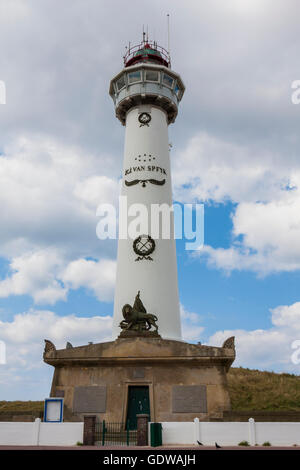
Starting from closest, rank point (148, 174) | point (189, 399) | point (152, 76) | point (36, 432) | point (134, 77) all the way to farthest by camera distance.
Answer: point (36, 432)
point (189, 399)
point (148, 174)
point (152, 76)
point (134, 77)

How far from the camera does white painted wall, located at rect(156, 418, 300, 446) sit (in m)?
20.2

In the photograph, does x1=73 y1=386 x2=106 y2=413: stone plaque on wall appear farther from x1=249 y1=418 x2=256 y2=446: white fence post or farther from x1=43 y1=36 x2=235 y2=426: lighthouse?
x1=249 y1=418 x2=256 y2=446: white fence post

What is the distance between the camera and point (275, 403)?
123 feet

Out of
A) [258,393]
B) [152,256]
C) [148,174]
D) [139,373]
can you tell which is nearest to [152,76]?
[148,174]

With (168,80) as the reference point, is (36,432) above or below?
below

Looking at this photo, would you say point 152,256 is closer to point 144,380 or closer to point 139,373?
point 139,373

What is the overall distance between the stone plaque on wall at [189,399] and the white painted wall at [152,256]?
5.20m

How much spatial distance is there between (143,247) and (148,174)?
19.3 feet

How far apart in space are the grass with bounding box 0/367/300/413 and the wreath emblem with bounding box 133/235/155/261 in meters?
16.4

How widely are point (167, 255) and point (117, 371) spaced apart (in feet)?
31.2

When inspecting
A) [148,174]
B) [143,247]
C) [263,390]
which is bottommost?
[263,390]

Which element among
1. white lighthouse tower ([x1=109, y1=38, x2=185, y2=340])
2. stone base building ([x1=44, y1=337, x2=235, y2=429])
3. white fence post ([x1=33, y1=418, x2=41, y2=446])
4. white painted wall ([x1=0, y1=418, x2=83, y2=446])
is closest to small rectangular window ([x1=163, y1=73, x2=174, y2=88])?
white lighthouse tower ([x1=109, y1=38, x2=185, y2=340])

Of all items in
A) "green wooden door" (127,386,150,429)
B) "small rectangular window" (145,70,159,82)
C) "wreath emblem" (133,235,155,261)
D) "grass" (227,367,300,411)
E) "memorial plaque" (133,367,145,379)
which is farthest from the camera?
"grass" (227,367,300,411)

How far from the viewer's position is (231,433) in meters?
20.3
